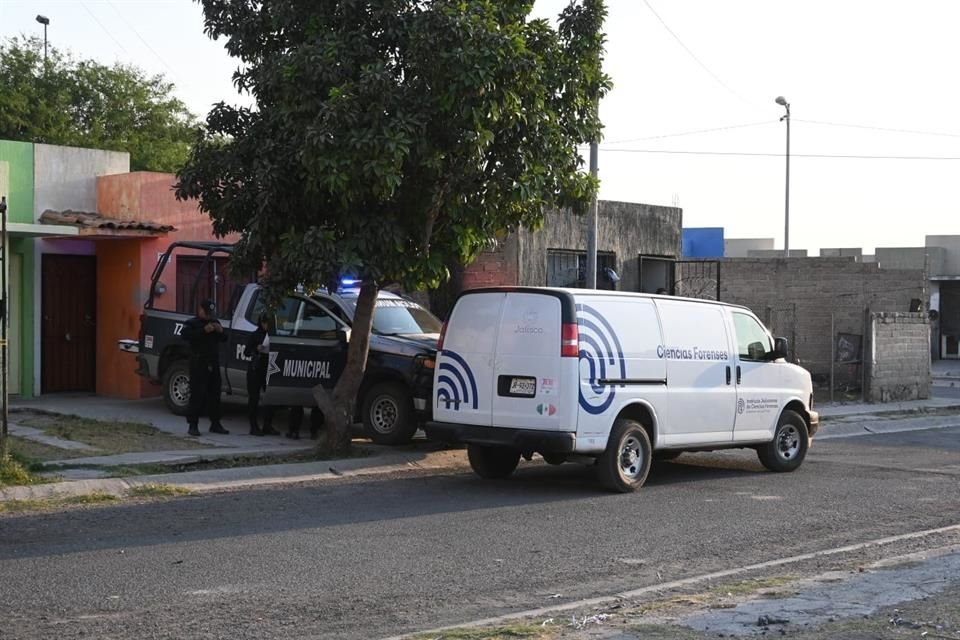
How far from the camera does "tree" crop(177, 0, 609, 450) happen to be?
12.5 meters

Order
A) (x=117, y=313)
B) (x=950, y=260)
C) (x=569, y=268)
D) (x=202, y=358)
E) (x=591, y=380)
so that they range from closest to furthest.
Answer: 1. (x=591, y=380)
2. (x=202, y=358)
3. (x=117, y=313)
4. (x=569, y=268)
5. (x=950, y=260)

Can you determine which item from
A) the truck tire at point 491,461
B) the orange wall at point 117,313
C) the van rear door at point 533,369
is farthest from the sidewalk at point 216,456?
the van rear door at point 533,369

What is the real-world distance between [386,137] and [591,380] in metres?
3.36

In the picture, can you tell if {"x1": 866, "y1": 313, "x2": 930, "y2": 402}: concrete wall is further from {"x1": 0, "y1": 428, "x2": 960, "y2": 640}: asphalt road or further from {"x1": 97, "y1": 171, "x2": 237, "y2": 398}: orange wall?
{"x1": 97, "y1": 171, "x2": 237, "y2": 398}: orange wall

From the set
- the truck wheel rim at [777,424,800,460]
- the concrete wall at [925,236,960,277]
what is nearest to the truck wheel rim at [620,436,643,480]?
the truck wheel rim at [777,424,800,460]

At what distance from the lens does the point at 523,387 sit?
12039 millimetres

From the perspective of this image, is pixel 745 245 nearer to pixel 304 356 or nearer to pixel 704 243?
pixel 704 243

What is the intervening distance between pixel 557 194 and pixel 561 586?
732 centimetres

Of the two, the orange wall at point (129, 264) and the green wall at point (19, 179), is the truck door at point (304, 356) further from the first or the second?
the green wall at point (19, 179)

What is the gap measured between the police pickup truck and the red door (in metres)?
2.29

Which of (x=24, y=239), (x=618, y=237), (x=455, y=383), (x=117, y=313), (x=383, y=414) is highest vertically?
(x=618, y=237)

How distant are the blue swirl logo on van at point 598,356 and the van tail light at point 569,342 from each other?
7 cm

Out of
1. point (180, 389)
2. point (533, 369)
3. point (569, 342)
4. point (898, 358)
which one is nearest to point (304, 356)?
point (180, 389)

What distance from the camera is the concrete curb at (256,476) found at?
38.1 ft
